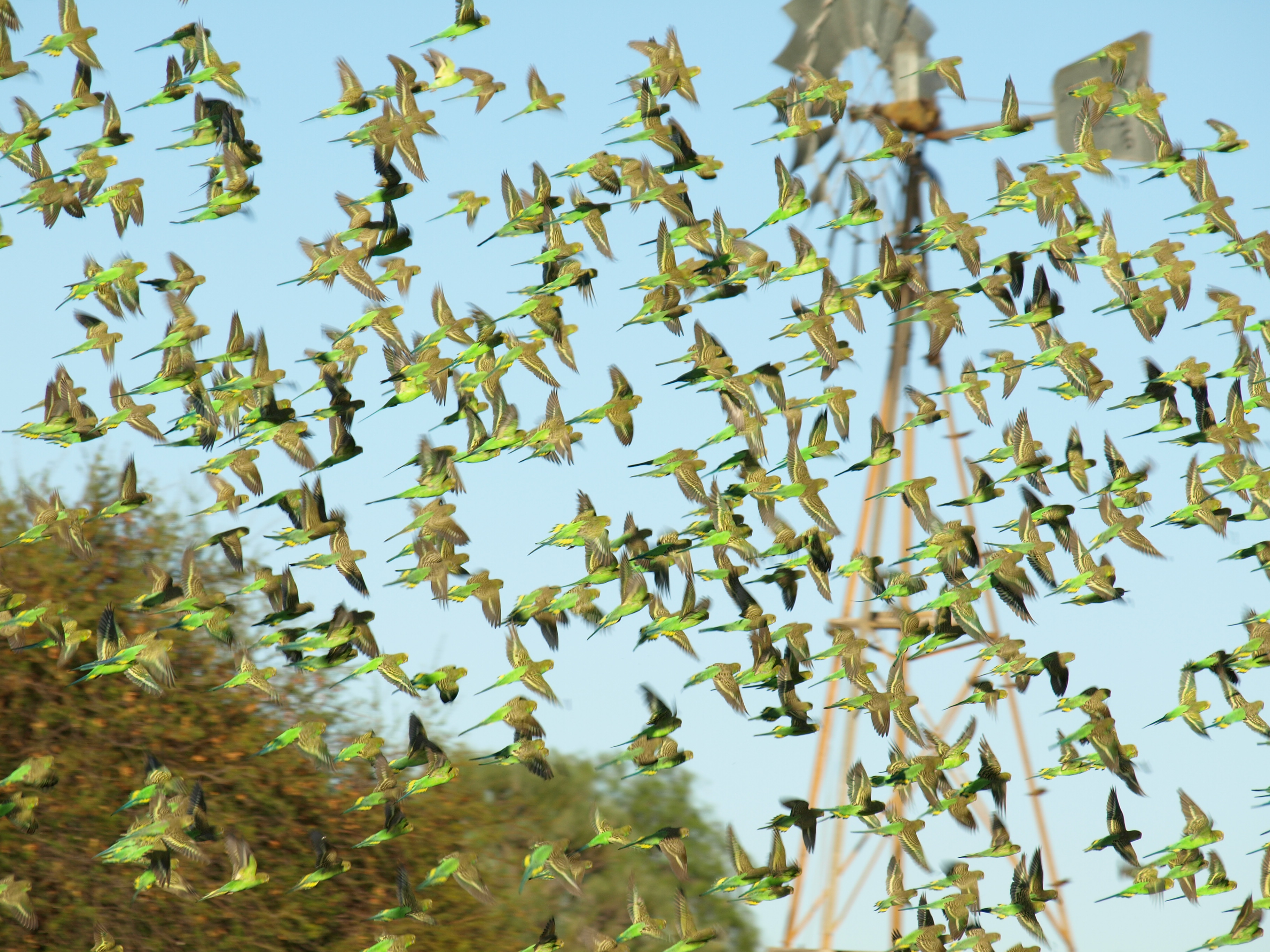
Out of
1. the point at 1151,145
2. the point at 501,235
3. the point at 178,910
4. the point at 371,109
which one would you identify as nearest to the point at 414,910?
the point at 178,910

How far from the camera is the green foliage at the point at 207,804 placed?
19.1 meters

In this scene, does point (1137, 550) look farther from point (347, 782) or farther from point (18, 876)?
point (18, 876)

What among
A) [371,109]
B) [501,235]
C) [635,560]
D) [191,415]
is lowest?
[635,560]

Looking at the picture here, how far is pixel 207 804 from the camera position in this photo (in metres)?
20.2

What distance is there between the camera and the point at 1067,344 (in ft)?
70.6

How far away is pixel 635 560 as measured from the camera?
1975 centimetres

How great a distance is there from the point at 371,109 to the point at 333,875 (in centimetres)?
952

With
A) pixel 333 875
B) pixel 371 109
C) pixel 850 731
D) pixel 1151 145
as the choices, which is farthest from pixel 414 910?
pixel 1151 145

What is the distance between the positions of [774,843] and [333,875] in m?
5.42

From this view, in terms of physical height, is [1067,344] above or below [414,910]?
above

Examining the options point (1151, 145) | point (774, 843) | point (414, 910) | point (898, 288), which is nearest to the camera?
point (414, 910)

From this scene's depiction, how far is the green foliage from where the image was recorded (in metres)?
19.1

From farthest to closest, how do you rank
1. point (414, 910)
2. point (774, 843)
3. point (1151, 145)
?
point (1151, 145), point (774, 843), point (414, 910)

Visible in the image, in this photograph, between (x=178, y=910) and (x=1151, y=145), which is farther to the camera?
(x=1151, y=145)
